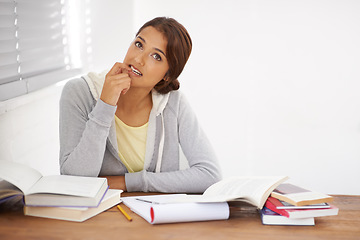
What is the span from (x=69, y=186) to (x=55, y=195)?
6 cm

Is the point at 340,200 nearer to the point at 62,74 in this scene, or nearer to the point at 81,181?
the point at 81,181

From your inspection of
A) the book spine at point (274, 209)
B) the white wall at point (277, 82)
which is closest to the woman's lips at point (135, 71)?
the book spine at point (274, 209)

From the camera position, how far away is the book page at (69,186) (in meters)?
1.14

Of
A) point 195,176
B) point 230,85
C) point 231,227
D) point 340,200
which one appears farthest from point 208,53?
point 231,227

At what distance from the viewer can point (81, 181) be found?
4.16 ft

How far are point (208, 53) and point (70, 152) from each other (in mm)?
2136

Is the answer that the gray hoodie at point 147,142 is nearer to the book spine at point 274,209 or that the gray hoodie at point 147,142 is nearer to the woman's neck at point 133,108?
the woman's neck at point 133,108

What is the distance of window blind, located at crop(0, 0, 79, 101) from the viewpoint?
186 cm

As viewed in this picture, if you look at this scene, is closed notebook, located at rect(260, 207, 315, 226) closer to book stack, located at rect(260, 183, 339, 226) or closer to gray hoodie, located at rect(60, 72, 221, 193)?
book stack, located at rect(260, 183, 339, 226)

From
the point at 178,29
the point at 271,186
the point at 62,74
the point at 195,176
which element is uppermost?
the point at 178,29

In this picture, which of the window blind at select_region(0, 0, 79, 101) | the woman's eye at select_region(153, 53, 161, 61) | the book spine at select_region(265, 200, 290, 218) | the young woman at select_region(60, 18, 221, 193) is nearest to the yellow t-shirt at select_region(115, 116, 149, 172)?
the young woman at select_region(60, 18, 221, 193)

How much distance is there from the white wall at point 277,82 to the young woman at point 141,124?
160 centimetres

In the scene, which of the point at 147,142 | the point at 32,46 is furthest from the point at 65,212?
the point at 32,46

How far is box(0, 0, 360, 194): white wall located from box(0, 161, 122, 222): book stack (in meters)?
2.23
